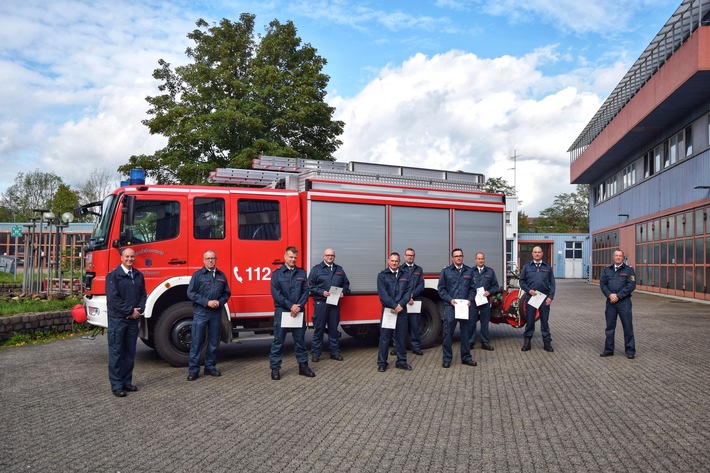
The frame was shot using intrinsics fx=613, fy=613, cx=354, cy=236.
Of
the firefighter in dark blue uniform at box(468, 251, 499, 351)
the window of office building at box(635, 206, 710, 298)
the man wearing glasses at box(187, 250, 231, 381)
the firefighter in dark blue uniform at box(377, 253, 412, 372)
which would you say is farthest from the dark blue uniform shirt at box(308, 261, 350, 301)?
the window of office building at box(635, 206, 710, 298)

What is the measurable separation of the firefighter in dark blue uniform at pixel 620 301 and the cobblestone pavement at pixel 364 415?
24 cm

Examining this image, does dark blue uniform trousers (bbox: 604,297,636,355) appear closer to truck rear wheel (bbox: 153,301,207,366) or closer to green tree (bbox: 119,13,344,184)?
truck rear wheel (bbox: 153,301,207,366)

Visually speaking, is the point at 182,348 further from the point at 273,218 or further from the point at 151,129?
the point at 151,129

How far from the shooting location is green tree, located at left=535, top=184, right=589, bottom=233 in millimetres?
79750

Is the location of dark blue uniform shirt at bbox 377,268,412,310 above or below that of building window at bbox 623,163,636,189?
below

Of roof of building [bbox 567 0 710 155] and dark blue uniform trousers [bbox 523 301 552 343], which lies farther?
roof of building [bbox 567 0 710 155]

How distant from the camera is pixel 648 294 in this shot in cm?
2569

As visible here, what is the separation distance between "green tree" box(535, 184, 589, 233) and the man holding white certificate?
245 feet

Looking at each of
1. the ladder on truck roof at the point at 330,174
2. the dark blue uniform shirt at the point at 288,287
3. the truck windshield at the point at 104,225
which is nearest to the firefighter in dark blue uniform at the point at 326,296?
the dark blue uniform shirt at the point at 288,287

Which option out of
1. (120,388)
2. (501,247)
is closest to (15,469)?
(120,388)

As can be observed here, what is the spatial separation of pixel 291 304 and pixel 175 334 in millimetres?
1763

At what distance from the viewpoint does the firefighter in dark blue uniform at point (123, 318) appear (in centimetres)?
700

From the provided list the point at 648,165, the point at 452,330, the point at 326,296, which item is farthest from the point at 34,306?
the point at 648,165

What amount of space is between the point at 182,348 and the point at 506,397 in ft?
14.6
